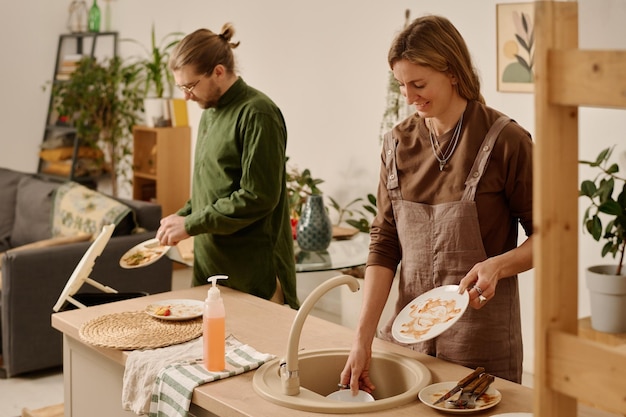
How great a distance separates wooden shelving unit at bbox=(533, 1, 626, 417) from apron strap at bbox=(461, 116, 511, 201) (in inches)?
32.9

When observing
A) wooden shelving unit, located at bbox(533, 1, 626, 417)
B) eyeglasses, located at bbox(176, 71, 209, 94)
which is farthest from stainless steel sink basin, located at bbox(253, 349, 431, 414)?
eyeglasses, located at bbox(176, 71, 209, 94)

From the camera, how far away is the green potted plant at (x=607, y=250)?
3654 millimetres

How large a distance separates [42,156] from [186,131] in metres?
1.67

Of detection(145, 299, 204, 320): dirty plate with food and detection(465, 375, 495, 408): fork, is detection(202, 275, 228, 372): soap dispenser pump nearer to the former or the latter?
detection(145, 299, 204, 320): dirty plate with food

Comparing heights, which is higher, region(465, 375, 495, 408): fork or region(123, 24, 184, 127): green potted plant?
region(123, 24, 184, 127): green potted plant

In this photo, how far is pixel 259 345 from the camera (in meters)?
2.15

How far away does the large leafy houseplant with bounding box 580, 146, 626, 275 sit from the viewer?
3637mm

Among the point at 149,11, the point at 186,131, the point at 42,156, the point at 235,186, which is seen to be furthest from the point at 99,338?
the point at 42,156

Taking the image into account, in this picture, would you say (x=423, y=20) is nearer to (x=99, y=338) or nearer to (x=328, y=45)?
(x=99, y=338)

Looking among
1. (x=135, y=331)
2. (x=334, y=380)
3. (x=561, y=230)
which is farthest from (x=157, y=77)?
(x=561, y=230)

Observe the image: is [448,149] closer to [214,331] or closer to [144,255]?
[214,331]

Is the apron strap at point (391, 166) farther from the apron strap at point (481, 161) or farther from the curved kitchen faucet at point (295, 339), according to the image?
the curved kitchen faucet at point (295, 339)

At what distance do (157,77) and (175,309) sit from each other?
4.41 metres

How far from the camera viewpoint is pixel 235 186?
9.10 ft
